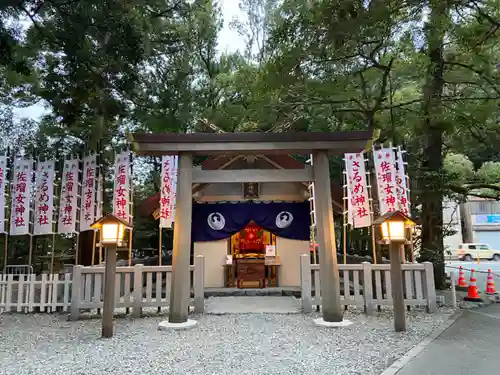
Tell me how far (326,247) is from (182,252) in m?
2.62

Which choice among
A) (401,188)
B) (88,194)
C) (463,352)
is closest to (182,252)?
(88,194)

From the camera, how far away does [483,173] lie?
12234 mm

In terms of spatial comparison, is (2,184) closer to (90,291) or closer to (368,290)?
(90,291)

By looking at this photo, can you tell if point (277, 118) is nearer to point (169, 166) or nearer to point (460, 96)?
point (169, 166)

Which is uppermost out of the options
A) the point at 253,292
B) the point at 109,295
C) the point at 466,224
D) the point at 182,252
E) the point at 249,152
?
the point at 249,152

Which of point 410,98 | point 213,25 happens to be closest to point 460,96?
point 410,98

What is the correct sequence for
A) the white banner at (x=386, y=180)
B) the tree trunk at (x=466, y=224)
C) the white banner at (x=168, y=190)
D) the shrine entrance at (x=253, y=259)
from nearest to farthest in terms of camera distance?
1. the white banner at (x=386, y=180)
2. the white banner at (x=168, y=190)
3. the shrine entrance at (x=253, y=259)
4. the tree trunk at (x=466, y=224)

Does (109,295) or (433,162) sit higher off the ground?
(433,162)

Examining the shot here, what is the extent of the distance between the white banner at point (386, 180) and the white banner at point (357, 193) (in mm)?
360

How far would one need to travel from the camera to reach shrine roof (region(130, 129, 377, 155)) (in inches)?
266

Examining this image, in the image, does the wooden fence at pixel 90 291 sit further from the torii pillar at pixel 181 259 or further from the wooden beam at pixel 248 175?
the wooden beam at pixel 248 175

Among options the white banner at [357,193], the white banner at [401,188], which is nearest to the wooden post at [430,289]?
the white banner at [357,193]

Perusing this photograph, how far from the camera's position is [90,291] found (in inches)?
307

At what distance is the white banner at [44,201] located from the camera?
29.9 ft
